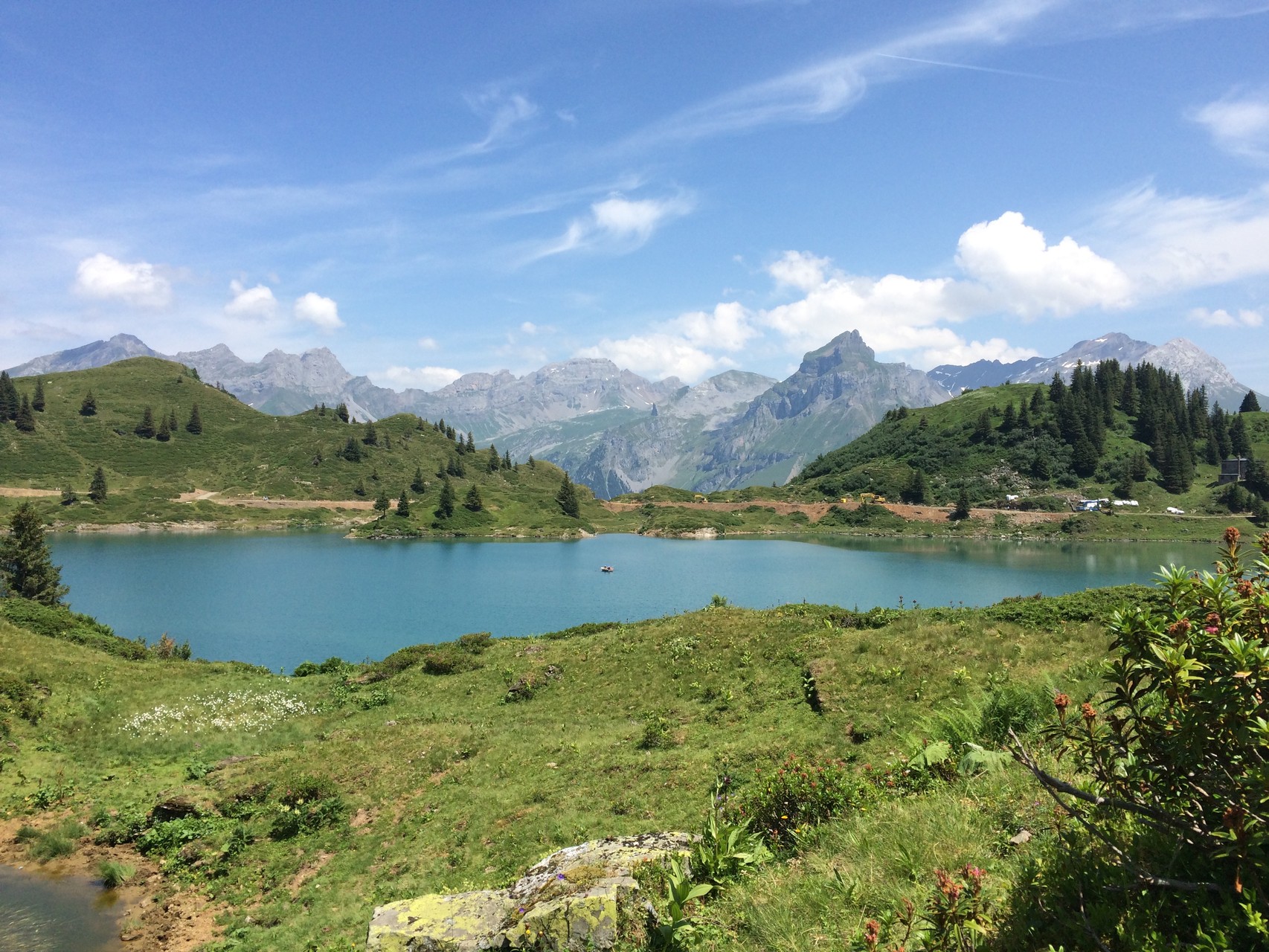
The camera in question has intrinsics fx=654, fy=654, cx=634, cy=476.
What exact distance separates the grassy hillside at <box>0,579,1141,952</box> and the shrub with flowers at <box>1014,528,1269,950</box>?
5.47 ft

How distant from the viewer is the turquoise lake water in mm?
68125

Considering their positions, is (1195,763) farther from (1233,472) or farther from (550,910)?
(1233,472)

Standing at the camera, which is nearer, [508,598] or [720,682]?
[720,682]

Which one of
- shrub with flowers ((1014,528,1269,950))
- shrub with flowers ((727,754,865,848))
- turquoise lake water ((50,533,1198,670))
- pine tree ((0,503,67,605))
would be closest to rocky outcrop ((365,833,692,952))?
shrub with flowers ((727,754,865,848))

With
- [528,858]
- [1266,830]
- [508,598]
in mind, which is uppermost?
[1266,830]

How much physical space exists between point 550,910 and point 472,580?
98.5 m

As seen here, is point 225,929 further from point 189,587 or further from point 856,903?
point 189,587

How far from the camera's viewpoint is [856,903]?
774 centimetres

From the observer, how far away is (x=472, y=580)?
105 m

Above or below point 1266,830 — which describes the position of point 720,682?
below

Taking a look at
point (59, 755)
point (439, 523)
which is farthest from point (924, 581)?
point (439, 523)

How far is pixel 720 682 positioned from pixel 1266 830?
23.9 meters

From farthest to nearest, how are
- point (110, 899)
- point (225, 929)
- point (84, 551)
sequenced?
point (84, 551)
point (110, 899)
point (225, 929)

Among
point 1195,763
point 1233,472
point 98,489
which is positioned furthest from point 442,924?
point 1233,472
